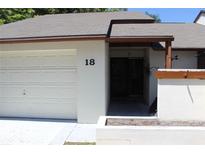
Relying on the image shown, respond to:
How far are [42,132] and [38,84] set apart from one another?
2.89 metres

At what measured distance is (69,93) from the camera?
10883 millimetres

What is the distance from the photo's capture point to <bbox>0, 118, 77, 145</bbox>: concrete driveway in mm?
7781

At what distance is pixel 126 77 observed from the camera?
682 inches

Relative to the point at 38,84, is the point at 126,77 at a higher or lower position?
lower

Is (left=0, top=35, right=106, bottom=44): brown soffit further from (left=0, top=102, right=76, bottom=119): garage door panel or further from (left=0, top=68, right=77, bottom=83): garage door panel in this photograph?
(left=0, top=102, right=76, bottom=119): garage door panel

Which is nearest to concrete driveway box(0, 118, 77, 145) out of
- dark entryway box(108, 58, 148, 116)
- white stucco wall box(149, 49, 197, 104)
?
white stucco wall box(149, 49, 197, 104)

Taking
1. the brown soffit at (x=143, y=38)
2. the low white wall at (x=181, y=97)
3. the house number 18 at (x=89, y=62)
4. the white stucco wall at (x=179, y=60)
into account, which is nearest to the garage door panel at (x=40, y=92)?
the house number 18 at (x=89, y=62)

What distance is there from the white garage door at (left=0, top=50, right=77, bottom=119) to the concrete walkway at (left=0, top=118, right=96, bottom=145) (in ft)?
1.91

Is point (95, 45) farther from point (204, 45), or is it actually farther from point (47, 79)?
point (204, 45)

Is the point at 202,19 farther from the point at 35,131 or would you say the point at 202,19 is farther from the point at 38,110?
the point at 35,131

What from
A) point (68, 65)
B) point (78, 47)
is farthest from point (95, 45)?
point (68, 65)

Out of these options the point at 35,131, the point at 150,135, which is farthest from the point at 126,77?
the point at 150,135

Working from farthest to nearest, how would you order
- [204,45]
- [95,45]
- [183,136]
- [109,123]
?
[204,45] → [95,45] → [109,123] → [183,136]
